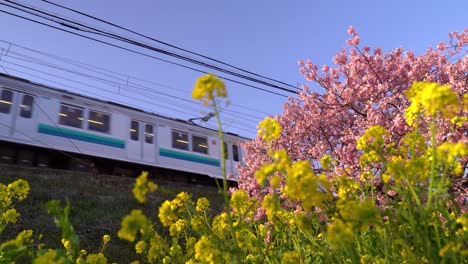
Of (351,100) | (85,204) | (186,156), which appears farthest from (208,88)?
(186,156)

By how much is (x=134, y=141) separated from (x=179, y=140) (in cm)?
170

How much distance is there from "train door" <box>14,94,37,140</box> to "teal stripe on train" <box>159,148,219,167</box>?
398cm

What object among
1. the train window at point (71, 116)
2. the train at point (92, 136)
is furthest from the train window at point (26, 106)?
the train window at point (71, 116)

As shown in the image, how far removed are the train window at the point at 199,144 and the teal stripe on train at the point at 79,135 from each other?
2.71 m

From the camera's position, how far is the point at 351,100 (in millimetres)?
5574

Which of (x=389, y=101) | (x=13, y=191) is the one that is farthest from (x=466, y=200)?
(x=13, y=191)

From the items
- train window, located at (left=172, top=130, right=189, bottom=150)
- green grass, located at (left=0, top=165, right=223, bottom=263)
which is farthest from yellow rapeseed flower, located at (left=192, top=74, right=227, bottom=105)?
train window, located at (left=172, top=130, right=189, bottom=150)

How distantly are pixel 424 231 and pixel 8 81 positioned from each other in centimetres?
1142

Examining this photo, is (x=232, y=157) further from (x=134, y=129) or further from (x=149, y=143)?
(x=134, y=129)

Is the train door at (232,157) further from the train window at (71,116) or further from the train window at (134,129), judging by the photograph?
the train window at (71,116)

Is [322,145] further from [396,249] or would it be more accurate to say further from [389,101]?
[396,249]

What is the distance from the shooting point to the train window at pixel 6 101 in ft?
32.4

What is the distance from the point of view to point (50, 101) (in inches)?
420

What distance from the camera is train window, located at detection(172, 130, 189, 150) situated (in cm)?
1297
